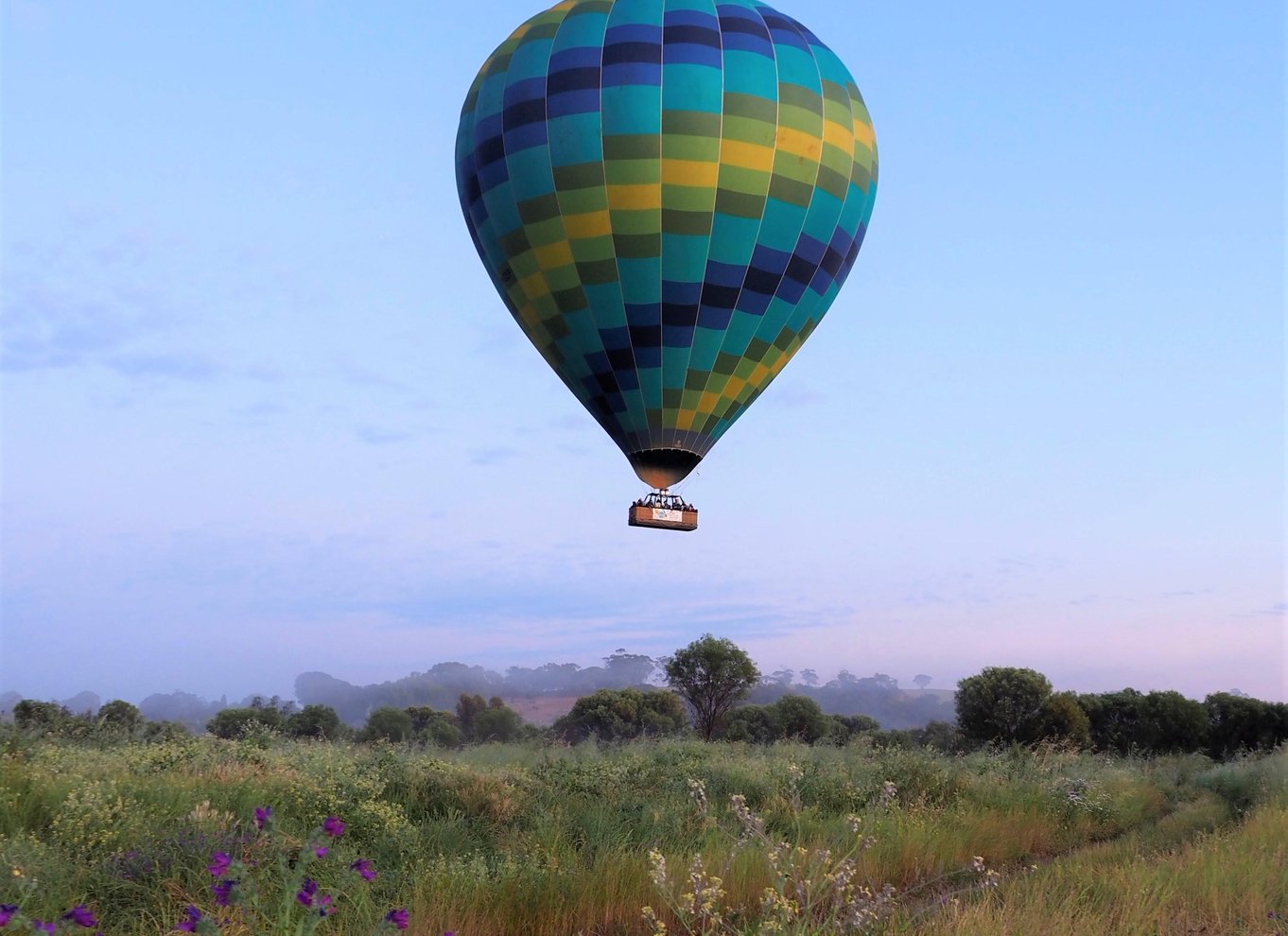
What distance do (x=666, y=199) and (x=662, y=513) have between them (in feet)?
19.4

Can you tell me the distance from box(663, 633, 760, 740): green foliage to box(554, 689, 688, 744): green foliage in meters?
1.65

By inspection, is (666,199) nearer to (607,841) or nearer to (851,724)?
(607,841)

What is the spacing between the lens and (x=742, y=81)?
1884 cm

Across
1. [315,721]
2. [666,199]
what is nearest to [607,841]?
[666,199]

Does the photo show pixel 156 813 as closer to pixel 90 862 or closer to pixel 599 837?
pixel 90 862

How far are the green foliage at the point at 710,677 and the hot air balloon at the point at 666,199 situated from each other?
2273 cm

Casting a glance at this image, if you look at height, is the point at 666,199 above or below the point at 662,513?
above

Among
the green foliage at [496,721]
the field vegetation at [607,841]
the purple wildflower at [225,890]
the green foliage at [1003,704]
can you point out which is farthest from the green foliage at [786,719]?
the purple wildflower at [225,890]

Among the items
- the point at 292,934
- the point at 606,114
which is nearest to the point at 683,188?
the point at 606,114

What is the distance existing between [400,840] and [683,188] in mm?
12079

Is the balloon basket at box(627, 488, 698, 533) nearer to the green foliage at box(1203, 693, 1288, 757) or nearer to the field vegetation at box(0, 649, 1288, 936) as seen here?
the field vegetation at box(0, 649, 1288, 936)

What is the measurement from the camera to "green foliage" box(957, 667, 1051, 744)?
4309cm

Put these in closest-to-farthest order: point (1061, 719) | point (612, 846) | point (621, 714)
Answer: point (612, 846), point (1061, 719), point (621, 714)

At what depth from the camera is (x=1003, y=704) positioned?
4338 centimetres
